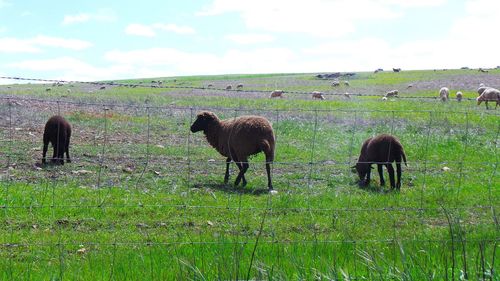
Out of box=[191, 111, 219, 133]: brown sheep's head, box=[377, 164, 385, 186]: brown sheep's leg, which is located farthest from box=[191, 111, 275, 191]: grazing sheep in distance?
box=[377, 164, 385, 186]: brown sheep's leg

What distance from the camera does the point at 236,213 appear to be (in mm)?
10555

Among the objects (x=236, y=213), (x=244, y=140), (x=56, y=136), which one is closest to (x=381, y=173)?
(x=244, y=140)

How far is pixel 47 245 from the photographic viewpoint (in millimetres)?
8039

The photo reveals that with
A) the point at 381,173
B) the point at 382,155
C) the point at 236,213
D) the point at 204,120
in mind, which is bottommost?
the point at 236,213

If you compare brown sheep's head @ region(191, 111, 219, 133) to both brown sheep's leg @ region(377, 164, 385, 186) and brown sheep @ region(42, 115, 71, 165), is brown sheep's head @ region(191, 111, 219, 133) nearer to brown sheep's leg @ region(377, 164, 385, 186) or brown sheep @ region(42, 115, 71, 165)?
brown sheep @ region(42, 115, 71, 165)

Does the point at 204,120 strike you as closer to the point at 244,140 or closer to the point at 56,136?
the point at 244,140

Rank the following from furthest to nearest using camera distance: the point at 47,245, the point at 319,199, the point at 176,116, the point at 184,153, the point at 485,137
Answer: the point at 176,116 < the point at 485,137 < the point at 184,153 < the point at 319,199 < the point at 47,245

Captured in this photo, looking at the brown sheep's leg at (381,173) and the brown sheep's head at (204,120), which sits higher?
the brown sheep's head at (204,120)

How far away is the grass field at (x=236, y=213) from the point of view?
6.40 meters

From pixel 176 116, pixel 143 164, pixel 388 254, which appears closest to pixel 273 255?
pixel 388 254

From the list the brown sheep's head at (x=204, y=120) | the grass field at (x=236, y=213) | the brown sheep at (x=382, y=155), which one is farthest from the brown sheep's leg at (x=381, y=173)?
the brown sheep's head at (x=204, y=120)

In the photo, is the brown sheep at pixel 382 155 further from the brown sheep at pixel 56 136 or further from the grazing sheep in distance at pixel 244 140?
the brown sheep at pixel 56 136

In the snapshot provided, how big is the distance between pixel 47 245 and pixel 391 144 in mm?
7965

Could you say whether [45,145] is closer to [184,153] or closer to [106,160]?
[106,160]
